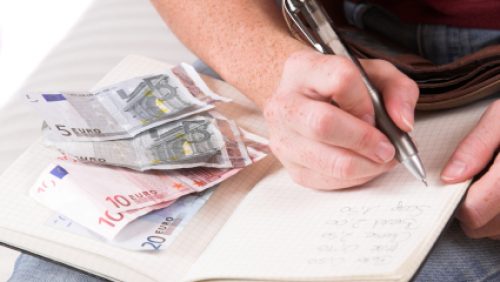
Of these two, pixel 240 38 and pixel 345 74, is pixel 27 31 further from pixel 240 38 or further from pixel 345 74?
pixel 345 74

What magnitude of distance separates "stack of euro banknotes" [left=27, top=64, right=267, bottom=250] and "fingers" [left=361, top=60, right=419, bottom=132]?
0.20 metres

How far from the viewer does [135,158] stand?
96 centimetres

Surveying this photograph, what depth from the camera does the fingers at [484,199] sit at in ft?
2.73

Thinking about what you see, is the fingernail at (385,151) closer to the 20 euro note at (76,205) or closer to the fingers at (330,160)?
the fingers at (330,160)

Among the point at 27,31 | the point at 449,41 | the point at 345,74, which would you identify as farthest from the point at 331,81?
the point at 27,31

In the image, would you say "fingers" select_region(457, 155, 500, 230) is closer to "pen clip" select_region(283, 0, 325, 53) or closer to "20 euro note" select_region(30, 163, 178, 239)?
"pen clip" select_region(283, 0, 325, 53)

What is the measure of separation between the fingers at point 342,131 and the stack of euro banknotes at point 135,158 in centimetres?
18

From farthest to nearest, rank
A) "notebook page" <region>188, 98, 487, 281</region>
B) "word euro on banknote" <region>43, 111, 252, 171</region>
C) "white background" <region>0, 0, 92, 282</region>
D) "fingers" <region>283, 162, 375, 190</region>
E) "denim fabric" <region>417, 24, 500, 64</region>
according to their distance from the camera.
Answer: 1. "white background" <region>0, 0, 92, 282</region>
2. "denim fabric" <region>417, 24, 500, 64</region>
3. "word euro on banknote" <region>43, 111, 252, 171</region>
4. "fingers" <region>283, 162, 375, 190</region>
5. "notebook page" <region>188, 98, 487, 281</region>

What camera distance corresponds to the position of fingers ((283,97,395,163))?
79 centimetres

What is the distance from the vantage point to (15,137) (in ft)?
4.65

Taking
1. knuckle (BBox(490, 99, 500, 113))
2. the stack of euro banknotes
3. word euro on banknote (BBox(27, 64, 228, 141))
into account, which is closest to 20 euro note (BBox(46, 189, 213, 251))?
the stack of euro banknotes

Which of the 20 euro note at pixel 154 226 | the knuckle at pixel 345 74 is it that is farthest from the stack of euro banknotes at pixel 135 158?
the knuckle at pixel 345 74

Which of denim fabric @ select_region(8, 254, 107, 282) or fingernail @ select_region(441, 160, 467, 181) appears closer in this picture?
fingernail @ select_region(441, 160, 467, 181)

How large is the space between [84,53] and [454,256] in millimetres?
927
